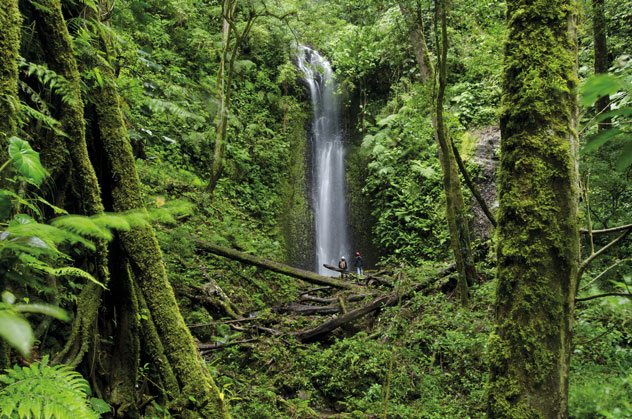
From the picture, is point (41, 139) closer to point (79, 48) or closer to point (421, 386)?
point (79, 48)

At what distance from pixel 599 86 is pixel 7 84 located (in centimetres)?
187

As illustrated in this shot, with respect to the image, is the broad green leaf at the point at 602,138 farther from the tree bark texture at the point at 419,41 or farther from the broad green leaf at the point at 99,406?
the tree bark texture at the point at 419,41

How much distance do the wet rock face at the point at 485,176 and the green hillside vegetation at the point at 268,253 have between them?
0.08 metres

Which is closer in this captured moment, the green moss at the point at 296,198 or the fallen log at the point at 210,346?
the fallen log at the point at 210,346

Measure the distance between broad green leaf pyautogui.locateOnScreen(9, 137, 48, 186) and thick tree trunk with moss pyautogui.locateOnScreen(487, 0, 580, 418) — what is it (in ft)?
7.90

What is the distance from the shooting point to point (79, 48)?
7.06ft

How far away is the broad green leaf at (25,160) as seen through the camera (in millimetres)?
1141

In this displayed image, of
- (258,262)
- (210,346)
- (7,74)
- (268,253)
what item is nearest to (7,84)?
(7,74)

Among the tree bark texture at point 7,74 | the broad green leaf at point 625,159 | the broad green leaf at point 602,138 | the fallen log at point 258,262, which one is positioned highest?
the tree bark texture at point 7,74

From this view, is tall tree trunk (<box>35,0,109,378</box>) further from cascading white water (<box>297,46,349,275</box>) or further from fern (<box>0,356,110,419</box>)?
cascading white water (<box>297,46,349,275</box>)

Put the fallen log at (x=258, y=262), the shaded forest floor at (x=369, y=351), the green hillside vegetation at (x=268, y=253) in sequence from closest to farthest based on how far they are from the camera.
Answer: the green hillside vegetation at (x=268, y=253) → the shaded forest floor at (x=369, y=351) → the fallen log at (x=258, y=262)

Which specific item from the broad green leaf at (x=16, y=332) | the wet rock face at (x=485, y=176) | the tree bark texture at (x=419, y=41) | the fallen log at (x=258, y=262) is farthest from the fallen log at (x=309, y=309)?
the broad green leaf at (x=16, y=332)

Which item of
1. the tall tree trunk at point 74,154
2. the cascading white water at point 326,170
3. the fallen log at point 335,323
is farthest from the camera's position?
the cascading white water at point 326,170

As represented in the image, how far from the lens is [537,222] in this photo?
2.16m
